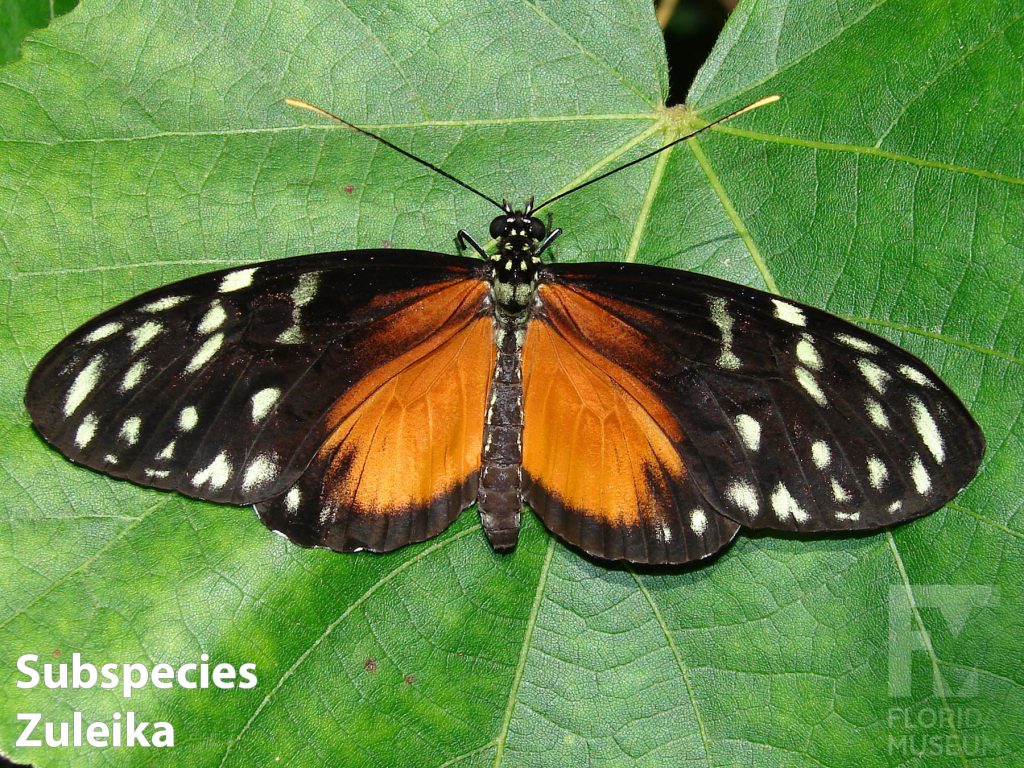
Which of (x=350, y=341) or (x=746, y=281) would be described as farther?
(x=746, y=281)

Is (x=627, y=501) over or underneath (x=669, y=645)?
A: over

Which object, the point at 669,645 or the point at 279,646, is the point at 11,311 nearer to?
the point at 279,646

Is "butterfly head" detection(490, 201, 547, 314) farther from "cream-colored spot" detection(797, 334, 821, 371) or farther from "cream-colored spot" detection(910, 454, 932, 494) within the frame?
"cream-colored spot" detection(910, 454, 932, 494)

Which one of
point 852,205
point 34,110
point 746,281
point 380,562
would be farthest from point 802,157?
point 34,110

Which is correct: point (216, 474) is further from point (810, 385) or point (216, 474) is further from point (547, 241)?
point (810, 385)

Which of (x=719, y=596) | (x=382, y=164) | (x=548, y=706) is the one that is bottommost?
(x=548, y=706)

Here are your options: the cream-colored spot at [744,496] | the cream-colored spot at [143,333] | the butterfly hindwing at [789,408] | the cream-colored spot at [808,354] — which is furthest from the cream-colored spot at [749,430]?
the cream-colored spot at [143,333]

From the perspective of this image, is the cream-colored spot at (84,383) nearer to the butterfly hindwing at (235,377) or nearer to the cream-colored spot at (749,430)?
the butterfly hindwing at (235,377)
